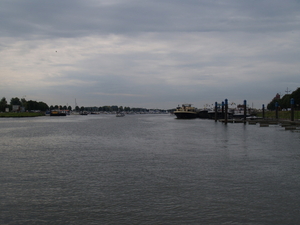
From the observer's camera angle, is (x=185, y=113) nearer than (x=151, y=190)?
No

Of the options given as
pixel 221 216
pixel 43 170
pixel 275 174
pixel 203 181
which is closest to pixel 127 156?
pixel 43 170

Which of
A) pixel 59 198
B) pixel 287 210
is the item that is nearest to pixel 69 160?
pixel 59 198

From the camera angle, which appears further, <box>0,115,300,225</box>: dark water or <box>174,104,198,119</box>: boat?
<box>174,104,198,119</box>: boat

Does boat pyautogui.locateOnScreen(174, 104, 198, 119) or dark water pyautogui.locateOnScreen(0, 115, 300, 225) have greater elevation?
boat pyautogui.locateOnScreen(174, 104, 198, 119)

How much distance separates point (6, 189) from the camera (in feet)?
57.1

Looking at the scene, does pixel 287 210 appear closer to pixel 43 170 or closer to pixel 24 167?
pixel 43 170

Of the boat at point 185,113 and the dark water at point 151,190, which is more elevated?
the boat at point 185,113

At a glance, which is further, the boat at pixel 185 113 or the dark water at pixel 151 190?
the boat at pixel 185 113

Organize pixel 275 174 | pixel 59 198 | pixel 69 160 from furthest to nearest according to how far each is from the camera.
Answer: pixel 69 160 < pixel 275 174 < pixel 59 198

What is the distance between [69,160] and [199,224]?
1750 centimetres

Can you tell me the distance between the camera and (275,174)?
2048 cm

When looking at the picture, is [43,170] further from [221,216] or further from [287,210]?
[287,210]

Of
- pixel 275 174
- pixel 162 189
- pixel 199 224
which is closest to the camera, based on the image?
pixel 199 224

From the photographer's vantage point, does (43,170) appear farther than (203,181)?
Yes
